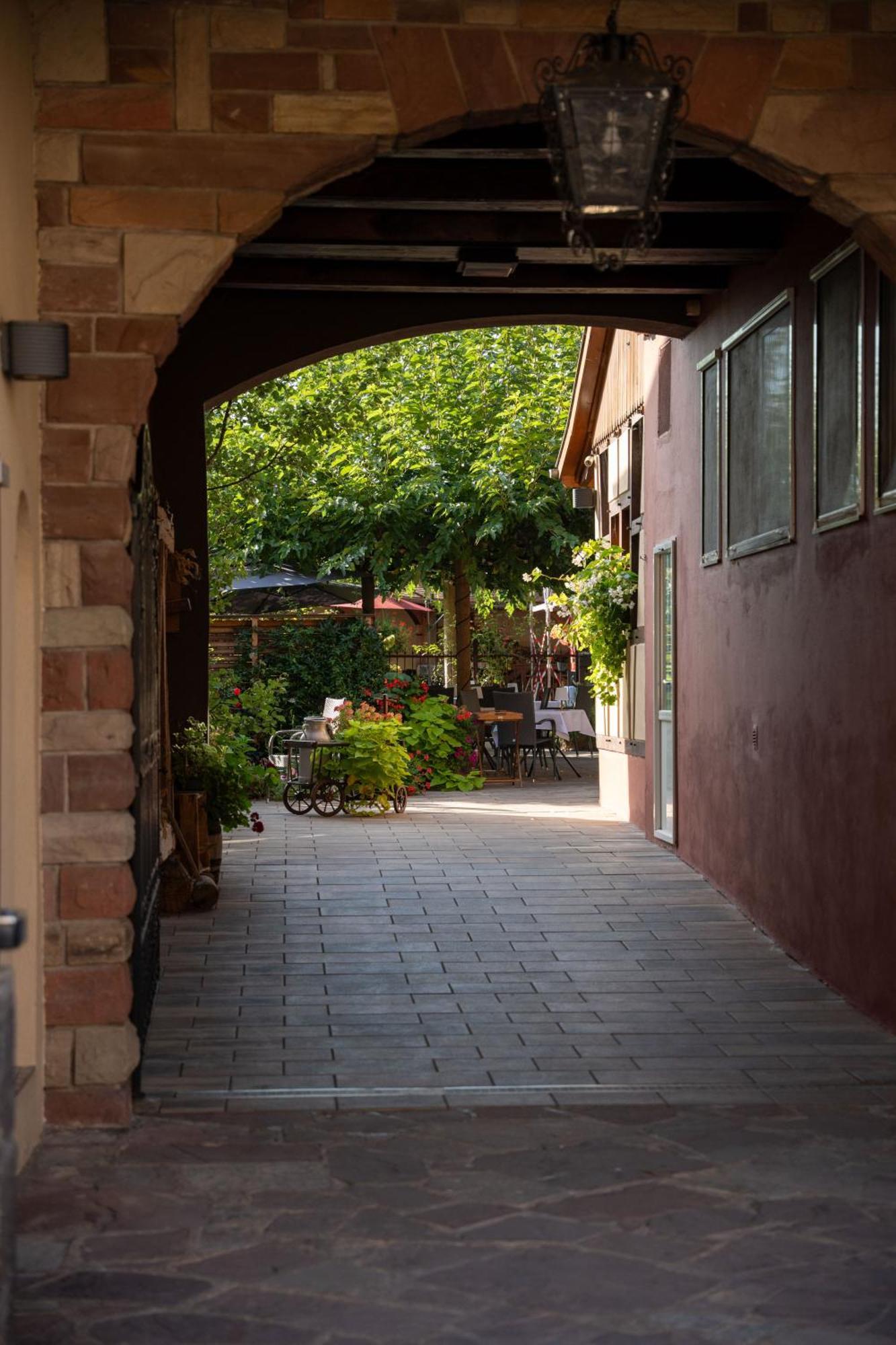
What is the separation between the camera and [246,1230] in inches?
151

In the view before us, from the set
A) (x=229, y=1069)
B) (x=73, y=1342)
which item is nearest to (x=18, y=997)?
(x=229, y=1069)

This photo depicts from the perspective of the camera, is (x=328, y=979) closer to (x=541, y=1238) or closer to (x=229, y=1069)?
(x=229, y=1069)

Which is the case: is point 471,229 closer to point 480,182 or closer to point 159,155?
point 480,182

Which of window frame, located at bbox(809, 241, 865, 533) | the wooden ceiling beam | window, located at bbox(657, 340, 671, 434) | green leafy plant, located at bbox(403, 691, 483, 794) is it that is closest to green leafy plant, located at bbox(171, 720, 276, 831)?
the wooden ceiling beam

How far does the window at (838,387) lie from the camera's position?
638 cm

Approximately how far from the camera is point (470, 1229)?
12.6 feet

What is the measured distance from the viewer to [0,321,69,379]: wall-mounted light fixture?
4.32 m

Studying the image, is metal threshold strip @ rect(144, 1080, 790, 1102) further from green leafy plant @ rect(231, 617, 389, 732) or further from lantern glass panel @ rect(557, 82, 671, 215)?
green leafy plant @ rect(231, 617, 389, 732)

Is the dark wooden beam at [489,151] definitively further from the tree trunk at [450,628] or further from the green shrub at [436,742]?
the tree trunk at [450,628]

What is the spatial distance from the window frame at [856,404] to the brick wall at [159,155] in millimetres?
1550

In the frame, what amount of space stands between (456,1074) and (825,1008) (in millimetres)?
1715

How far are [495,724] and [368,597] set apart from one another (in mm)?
2103

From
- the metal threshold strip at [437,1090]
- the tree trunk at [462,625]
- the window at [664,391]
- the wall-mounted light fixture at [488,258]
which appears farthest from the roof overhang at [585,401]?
the metal threshold strip at [437,1090]

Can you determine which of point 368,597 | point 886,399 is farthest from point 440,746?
point 886,399
